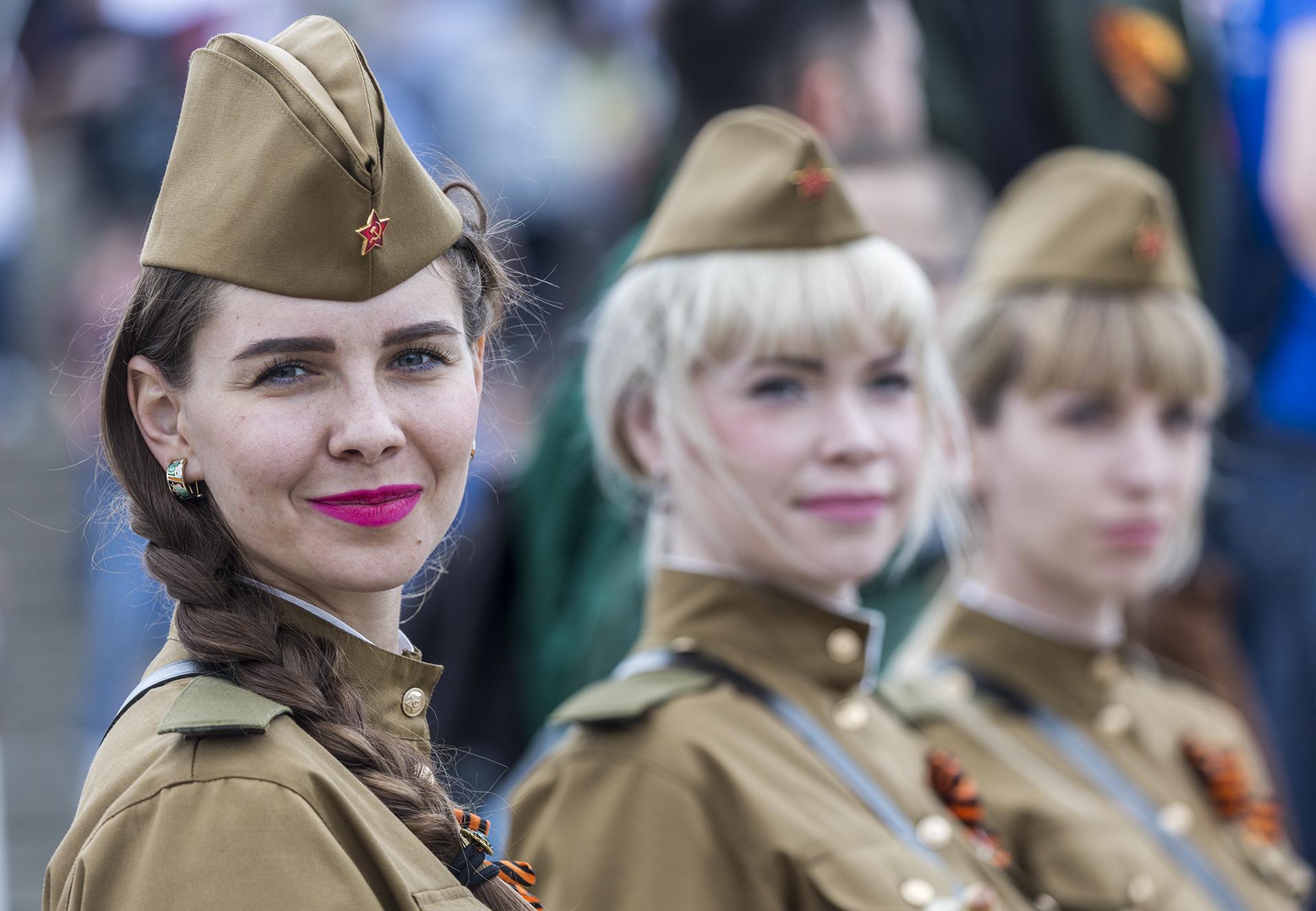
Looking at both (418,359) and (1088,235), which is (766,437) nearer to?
(418,359)

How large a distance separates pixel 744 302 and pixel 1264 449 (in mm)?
3958

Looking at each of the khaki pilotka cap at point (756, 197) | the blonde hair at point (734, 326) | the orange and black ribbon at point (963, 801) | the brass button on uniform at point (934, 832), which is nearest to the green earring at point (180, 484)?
the blonde hair at point (734, 326)

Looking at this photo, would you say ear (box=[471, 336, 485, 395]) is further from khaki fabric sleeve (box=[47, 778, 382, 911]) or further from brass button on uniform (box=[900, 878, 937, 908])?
brass button on uniform (box=[900, 878, 937, 908])

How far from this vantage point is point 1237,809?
365cm

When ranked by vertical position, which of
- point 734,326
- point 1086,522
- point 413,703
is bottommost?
point 1086,522

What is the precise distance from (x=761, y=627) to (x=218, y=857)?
1.31m

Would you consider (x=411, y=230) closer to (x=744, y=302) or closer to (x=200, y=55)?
(x=200, y=55)

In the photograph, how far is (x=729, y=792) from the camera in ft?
8.21

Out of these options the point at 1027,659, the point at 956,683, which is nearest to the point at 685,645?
the point at 956,683

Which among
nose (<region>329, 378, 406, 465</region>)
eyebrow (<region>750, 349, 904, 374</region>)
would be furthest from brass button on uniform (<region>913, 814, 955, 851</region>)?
nose (<region>329, 378, 406, 465</region>)

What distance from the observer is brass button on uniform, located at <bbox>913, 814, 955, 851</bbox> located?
2.74 m

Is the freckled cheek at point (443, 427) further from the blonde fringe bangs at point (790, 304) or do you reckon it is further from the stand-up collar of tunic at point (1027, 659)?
the stand-up collar of tunic at point (1027, 659)

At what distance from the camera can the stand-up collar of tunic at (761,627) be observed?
109 inches

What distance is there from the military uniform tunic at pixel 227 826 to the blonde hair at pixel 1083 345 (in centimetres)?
207
